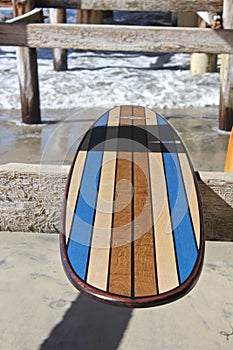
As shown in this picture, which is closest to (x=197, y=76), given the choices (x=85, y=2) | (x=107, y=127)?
(x=85, y=2)

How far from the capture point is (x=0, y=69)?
31.6ft

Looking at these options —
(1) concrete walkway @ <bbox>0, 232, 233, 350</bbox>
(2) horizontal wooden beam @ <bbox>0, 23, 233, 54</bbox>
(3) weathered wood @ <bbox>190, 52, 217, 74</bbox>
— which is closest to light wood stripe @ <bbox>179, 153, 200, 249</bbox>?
(1) concrete walkway @ <bbox>0, 232, 233, 350</bbox>

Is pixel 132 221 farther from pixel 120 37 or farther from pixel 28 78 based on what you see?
pixel 28 78

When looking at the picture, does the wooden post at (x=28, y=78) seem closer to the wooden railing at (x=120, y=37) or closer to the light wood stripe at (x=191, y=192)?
the wooden railing at (x=120, y=37)

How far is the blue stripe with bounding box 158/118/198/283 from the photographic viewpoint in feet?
7.01

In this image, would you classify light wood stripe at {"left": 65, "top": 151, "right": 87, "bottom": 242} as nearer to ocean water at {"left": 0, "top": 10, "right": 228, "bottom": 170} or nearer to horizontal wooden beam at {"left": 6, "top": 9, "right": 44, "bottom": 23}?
ocean water at {"left": 0, "top": 10, "right": 228, "bottom": 170}

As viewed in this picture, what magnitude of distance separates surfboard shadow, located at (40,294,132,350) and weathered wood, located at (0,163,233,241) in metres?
0.73

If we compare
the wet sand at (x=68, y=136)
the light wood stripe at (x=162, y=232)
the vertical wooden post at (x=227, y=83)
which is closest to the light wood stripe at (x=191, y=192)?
the light wood stripe at (x=162, y=232)

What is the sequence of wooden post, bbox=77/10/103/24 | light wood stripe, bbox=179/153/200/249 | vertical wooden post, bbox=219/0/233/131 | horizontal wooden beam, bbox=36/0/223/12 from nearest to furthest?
light wood stripe, bbox=179/153/200/249 → vertical wooden post, bbox=219/0/233/131 → horizontal wooden beam, bbox=36/0/223/12 → wooden post, bbox=77/10/103/24

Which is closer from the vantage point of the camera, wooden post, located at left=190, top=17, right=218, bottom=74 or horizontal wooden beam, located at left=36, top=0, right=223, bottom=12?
horizontal wooden beam, located at left=36, top=0, right=223, bottom=12

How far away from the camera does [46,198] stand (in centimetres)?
312

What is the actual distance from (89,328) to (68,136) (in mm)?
3518

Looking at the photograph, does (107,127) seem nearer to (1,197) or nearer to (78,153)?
(78,153)

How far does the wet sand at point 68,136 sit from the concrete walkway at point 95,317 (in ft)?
6.89
